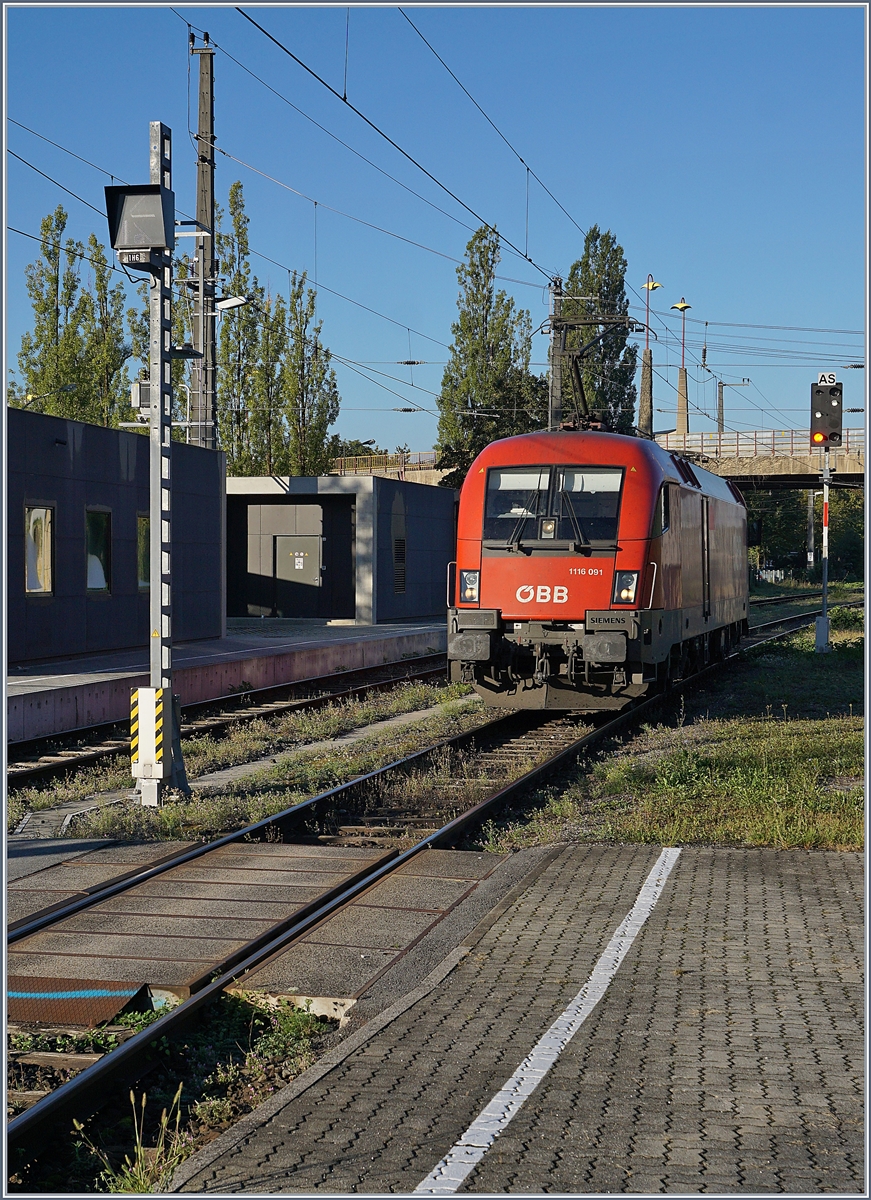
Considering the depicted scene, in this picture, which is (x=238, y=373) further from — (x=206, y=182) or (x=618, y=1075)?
(x=618, y=1075)

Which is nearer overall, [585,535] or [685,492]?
[585,535]

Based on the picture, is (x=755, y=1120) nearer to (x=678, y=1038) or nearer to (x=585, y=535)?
(x=678, y=1038)

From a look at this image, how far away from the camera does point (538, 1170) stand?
4.01 metres

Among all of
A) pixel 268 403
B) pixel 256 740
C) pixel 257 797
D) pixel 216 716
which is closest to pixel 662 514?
pixel 256 740

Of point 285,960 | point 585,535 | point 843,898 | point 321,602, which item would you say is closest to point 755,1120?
point 285,960

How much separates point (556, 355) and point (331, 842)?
22439 mm

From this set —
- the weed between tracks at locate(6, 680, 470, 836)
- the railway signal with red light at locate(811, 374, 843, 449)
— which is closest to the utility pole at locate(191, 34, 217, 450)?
the weed between tracks at locate(6, 680, 470, 836)

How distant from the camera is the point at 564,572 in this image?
48.2 ft

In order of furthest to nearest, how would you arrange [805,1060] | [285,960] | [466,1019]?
1. [285,960]
2. [466,1019]
3. [805,1060]

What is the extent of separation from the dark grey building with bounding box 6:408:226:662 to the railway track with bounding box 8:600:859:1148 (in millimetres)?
7896

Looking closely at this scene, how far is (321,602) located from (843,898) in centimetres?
2789

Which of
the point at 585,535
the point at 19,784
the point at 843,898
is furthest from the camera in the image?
the point at 585,535

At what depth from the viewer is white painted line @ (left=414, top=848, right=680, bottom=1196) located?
399cm

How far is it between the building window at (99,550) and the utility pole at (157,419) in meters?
10.9
